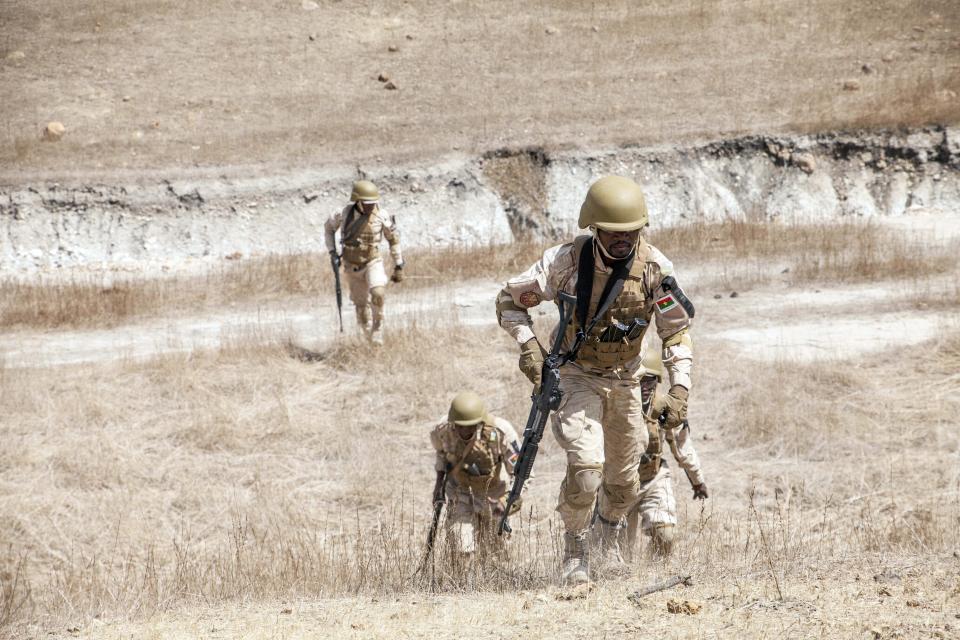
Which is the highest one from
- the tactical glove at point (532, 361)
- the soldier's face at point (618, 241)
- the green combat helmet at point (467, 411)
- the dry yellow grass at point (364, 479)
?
the soldier's face at point (618, 241)

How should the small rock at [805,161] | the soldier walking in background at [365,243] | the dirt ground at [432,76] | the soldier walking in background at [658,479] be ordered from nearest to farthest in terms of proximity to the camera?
the soldier walking in background at [658,479], the soldier walking in background at [365,243], the small rock at [805,161], the dirt ground at [432,76]

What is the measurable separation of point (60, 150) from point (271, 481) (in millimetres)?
14101

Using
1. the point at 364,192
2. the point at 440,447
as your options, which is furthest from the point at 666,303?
the point at 364,192

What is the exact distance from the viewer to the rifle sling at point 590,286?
4703 millimetres

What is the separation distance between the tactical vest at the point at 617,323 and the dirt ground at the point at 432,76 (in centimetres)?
1501

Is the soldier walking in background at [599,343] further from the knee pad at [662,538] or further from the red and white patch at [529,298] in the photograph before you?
the knee pad at [662,538]

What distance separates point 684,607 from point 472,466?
2.01 metres

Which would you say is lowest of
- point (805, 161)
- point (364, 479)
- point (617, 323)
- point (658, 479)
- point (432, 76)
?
point (364, 479)

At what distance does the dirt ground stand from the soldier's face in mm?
15130

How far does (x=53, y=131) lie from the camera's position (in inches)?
795

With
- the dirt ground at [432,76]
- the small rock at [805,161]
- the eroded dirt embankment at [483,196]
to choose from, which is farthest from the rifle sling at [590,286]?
the small rock at [805,161]

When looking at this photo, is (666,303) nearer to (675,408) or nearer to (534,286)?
(675,408)

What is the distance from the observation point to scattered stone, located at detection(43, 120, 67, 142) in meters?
20.1

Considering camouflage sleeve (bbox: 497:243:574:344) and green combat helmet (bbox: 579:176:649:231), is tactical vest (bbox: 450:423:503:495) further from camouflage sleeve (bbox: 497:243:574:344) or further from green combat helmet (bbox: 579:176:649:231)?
green combat helmet (bbox: 579:176:649:231)
